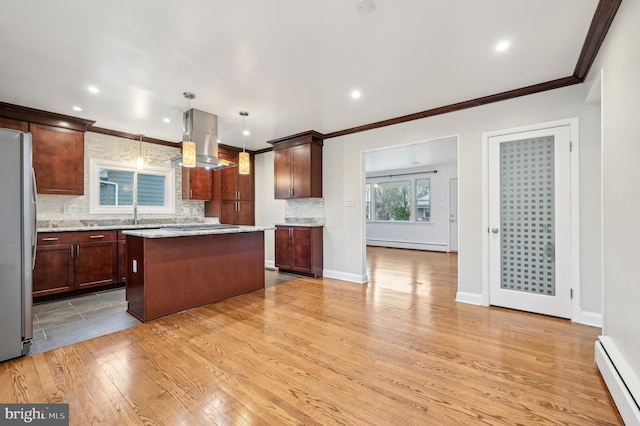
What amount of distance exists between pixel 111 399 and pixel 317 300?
7.63 ft

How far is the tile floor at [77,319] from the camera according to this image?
255cm

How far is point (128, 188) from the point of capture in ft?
16.3

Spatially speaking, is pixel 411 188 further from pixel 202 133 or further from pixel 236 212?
pixel 202 133

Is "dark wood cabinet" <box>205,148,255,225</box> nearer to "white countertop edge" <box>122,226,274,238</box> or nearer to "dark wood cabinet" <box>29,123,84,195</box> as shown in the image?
"dark wood cabinet" <box>29,123,84,195</box>

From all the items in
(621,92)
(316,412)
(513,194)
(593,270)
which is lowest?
(316,412)

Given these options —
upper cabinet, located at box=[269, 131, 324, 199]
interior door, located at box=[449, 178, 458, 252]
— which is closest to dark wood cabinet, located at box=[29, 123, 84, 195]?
upper cabinet, located at box=[269, 131, 324, 199]

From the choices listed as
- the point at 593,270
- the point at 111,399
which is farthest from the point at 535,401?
the point at 111,399

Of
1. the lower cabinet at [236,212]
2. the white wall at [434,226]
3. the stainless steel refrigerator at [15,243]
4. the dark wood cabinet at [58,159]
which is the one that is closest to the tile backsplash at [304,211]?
the lower cabinet at [236,212]

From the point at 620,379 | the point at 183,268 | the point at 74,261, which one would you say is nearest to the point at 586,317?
the point at 620,379

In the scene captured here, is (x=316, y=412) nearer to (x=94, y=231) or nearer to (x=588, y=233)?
(x=588, y=233)

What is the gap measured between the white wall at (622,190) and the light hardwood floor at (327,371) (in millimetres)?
377

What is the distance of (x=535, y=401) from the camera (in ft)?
5.58

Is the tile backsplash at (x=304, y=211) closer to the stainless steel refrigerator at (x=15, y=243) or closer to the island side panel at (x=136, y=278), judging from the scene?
the island side panel at (x=136, y=278)

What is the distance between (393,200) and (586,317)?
6.60 metres
